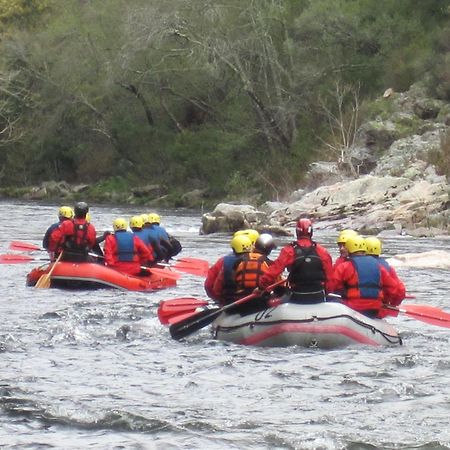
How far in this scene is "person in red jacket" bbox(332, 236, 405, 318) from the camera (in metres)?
12.2

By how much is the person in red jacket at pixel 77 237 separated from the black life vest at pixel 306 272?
532 cm

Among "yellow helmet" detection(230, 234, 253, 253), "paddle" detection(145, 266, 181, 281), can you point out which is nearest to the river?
"yellow helmet" detection(230, 234, 253, 253)

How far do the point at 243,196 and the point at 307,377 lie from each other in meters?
32.6

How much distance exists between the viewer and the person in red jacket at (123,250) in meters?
16.8

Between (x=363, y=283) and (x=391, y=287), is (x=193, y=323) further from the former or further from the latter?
(x=391, y=287)

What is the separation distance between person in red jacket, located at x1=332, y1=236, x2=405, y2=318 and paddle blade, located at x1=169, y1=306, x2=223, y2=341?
4.29 ft

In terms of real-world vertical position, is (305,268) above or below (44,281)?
above

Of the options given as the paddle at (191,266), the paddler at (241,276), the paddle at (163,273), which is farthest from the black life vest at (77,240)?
the paddler at (241,276)

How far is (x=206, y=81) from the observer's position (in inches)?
1805

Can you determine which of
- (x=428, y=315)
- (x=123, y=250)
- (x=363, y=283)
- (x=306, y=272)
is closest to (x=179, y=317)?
(x=306, y=272)

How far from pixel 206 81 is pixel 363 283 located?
112 ft

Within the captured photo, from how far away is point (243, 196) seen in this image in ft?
141

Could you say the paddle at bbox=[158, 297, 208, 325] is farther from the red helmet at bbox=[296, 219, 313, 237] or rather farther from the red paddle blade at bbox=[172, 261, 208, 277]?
the red paddle blade at bbox=[172, 261, 208, 277]

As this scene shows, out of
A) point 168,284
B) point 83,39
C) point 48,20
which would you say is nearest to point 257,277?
point 168,284
